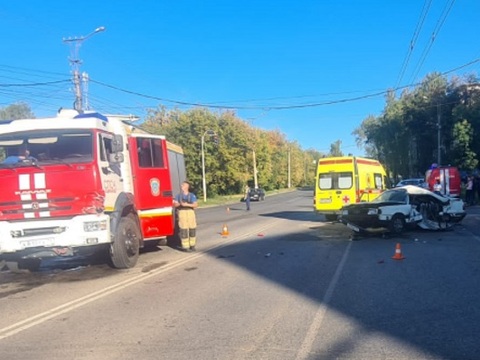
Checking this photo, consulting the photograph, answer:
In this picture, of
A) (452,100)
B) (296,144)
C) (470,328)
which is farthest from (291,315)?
(296,144)

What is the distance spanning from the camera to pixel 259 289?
770 cm

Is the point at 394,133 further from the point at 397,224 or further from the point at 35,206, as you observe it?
the point at 35,206

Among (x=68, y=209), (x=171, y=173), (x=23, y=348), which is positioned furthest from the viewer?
(x=171, y=173)

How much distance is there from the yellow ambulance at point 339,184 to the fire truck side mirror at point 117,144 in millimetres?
11912

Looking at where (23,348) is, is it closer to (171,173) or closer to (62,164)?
(62,164)

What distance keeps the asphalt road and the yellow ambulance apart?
8.22 metres

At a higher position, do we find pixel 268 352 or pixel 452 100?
pixel 452 100

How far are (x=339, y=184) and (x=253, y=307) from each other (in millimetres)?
14227

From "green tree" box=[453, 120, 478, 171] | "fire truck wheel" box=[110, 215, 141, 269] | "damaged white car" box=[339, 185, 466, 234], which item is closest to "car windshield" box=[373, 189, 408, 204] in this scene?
"damaged white car" box=[339, 185, 466, 234]

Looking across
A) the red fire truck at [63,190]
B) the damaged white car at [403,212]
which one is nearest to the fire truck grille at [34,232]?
the red fire truck at [63,190]

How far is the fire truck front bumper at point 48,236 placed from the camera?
8.76 m

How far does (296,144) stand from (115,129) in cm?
11988

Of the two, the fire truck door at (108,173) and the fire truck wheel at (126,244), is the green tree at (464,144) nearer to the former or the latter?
the fire truck wheel at (126,244)

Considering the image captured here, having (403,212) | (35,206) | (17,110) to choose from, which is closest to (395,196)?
(403,212)
